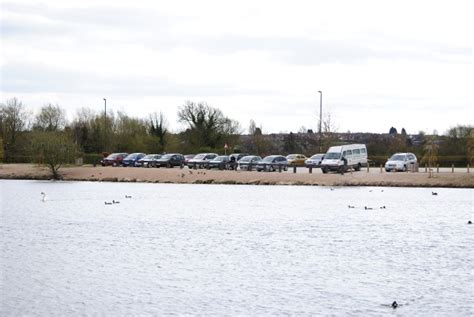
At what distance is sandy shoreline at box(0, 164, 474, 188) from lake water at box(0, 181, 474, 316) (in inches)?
536

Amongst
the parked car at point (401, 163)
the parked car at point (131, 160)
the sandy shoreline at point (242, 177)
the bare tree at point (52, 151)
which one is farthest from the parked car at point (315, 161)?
the parked car at point (131, 160)

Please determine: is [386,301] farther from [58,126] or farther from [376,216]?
[58,126]

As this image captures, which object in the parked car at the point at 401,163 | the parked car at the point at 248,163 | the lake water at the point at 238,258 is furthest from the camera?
the parked car at the point at 248,163

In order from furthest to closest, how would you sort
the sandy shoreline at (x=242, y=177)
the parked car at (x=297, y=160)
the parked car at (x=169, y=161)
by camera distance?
the parked car at (x=297, y=160)
the parked car at (x=169, y=161)
the sandy shoreline at (x=242, y=177)

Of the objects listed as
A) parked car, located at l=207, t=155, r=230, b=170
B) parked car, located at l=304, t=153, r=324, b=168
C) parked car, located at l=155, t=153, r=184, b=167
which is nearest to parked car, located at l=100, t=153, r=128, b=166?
parked car, located at l=155, t=153, r=184, b=167

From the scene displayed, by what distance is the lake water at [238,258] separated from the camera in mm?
20875

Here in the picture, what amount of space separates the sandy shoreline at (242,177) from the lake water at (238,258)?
13.6 m

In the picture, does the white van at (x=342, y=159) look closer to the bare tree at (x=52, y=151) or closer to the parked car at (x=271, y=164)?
the parked car at (x=271, y=164)

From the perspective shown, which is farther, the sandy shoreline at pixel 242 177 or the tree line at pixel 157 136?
the tree line at pixel 157 136

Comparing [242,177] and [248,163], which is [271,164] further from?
[242,177]

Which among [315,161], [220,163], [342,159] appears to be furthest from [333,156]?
[220,163]

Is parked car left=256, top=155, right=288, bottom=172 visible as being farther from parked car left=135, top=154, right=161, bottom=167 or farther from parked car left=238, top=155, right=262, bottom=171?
parked car left=135, top=154, right=161, bottom=167

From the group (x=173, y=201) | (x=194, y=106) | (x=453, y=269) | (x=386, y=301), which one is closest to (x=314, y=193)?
(x=173, y=201)

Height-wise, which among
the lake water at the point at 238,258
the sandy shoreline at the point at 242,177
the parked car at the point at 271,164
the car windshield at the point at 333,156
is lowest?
the lake water at the point at 238,258
